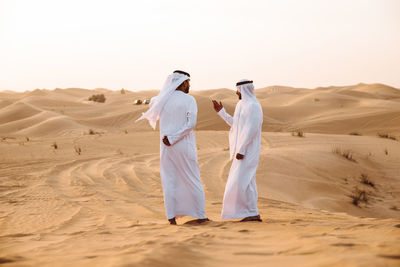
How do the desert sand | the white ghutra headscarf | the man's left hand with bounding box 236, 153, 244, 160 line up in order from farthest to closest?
the white ghutra headscarf < the man's left hand with bounding box 236, 153, 244, 160 < the desert sand

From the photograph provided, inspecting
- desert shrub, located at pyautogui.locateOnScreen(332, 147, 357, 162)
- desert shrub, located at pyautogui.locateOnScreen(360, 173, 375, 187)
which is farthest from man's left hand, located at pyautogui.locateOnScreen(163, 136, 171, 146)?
desert shrub, located at pyautogui.locateOnScreen(332, 147, 357, 162)

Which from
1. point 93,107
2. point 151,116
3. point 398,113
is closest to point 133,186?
point 151,116

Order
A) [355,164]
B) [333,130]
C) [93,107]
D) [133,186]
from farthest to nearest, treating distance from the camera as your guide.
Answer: [93,107], [333,130], [355,164], [133,186]

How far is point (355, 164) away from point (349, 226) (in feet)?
22.5

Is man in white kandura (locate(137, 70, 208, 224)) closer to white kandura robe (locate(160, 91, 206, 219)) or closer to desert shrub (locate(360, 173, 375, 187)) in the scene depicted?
white kandura robe (locate(160, 91, 206, 219))

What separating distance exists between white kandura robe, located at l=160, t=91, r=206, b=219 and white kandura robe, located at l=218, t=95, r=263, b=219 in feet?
1.17

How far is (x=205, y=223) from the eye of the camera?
5047mm

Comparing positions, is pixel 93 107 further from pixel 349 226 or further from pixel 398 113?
pixel 349 226

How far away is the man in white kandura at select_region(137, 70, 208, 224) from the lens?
17.3ft

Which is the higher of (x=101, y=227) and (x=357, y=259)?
(x=357, y=259)

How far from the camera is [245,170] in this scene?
17.7 ft

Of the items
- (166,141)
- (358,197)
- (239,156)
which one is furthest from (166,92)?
(358,197)

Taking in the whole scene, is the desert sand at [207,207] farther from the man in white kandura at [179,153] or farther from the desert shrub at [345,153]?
the man in white kandura at [179,153]

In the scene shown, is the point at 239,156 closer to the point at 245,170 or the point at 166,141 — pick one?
the point at 245,170
